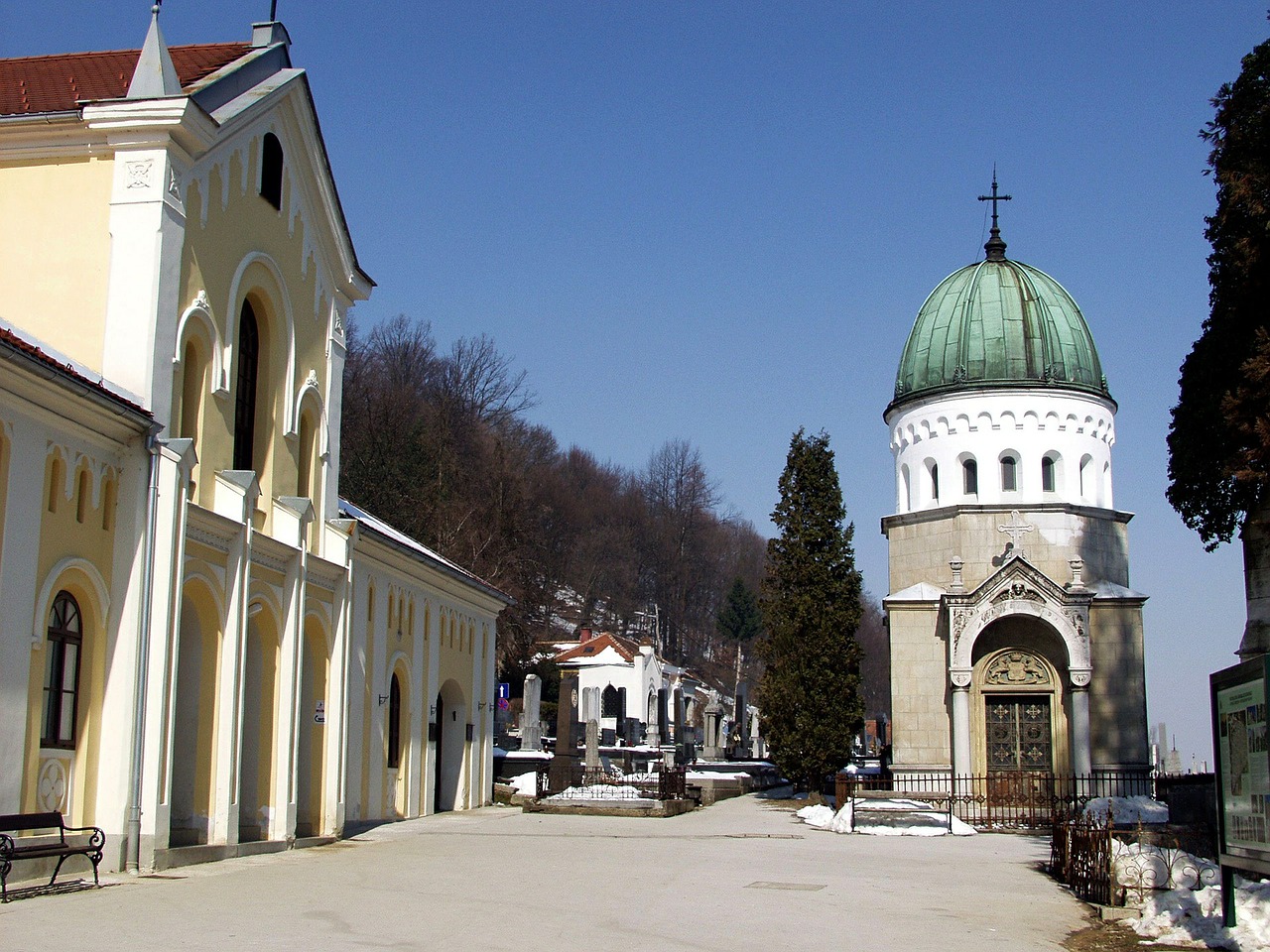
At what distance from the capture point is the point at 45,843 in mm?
13180

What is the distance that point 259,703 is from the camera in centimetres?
1883

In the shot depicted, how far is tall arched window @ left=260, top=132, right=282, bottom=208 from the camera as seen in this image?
760 inches

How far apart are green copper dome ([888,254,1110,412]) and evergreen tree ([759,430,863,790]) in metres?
3.60

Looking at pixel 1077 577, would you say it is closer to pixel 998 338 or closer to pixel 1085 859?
pixel 998 338

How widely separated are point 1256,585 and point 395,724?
1609 cm

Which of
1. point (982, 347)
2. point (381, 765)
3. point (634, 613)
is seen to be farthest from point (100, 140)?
point (634, 613)

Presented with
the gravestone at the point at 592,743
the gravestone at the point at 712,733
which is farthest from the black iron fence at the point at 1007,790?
the gravestone at the point at 712,733

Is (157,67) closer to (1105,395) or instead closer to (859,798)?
(859,798)

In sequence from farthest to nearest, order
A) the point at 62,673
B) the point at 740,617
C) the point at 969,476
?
1. the point at 740,617
2. the point at 969,476
3. the point at 62,673

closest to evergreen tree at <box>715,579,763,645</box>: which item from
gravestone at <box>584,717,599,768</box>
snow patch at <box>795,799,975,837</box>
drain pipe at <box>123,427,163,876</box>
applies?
gravestone at <box>584,717,599,768</box>

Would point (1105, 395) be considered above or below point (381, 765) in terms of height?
above

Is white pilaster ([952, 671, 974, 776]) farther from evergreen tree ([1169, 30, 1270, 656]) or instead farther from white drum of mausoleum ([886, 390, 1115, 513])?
evergreen tree ([1169, 30, 1270, 656])

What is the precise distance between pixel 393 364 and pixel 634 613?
27.4 meters

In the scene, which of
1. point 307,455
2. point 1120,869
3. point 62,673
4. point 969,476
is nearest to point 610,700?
point 969,476
